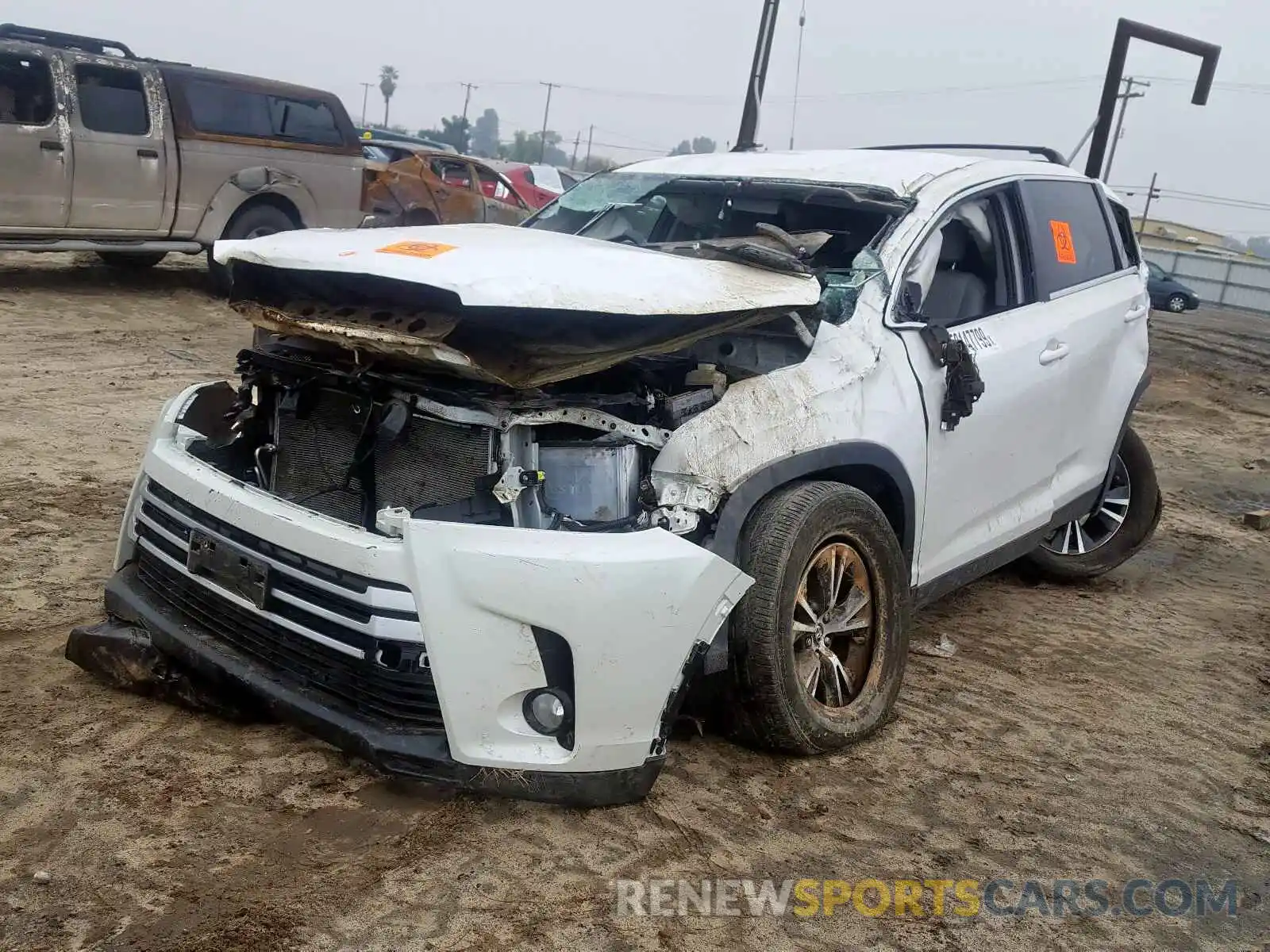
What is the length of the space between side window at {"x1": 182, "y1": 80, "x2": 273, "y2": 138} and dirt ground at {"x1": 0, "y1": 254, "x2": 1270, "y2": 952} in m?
6.15

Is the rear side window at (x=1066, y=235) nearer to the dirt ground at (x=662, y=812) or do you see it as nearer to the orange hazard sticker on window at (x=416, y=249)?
the dirt ground at (x=662, y=812)

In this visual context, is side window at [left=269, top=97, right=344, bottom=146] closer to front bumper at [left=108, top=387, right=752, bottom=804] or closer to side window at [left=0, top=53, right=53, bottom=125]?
side window at [left=0, top=53, right=53, bottom=125]

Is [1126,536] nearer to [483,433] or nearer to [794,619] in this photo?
[794,619]

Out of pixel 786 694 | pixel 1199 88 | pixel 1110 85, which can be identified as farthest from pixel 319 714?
pixel 1199 88

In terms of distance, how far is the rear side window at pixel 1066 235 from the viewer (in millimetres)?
4508

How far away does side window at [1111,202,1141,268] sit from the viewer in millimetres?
5289

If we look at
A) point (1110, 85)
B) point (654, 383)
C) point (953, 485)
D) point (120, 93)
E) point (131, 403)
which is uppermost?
point (1110, 85)

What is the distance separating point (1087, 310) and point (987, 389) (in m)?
0.96

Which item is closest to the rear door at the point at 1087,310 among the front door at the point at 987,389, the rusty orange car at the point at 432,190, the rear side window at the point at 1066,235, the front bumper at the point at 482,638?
the rear side window at the point at 1066,235

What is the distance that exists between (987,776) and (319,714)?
6.55 feet

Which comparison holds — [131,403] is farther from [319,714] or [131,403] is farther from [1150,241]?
[1150,241]

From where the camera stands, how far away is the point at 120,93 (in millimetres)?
9773

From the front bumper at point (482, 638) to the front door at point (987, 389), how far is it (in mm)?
1254

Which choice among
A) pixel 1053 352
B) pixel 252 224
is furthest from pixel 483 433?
pixel 252 224
